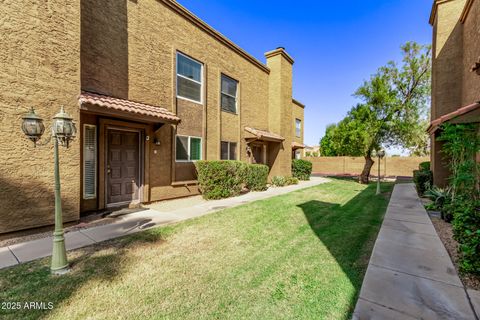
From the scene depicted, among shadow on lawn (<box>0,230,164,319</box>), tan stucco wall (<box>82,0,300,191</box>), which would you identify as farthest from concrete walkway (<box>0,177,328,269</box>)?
tan stucco wall (<box>82,0,300,191</box>)

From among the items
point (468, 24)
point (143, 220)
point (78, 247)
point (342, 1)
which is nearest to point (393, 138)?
point (468, 24)

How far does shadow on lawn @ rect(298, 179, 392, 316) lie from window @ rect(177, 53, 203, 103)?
6767 millimetres

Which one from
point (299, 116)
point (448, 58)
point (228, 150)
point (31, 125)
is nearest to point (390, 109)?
point (448, 58)

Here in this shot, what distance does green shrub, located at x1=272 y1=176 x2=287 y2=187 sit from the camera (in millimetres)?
13914

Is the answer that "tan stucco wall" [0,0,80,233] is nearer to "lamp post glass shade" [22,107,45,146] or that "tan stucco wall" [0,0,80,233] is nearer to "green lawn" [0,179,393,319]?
"lamp post glass shade" [22,107,45,146]

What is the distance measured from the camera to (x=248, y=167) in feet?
36.9

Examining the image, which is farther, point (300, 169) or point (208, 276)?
point (300, 169)

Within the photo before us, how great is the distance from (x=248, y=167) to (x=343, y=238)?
6.78m

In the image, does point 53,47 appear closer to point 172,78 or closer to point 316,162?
point 172,78

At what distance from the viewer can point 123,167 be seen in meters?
7.45

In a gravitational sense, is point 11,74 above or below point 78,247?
above

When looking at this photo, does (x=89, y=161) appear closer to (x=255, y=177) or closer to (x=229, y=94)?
(x=255, y=177)

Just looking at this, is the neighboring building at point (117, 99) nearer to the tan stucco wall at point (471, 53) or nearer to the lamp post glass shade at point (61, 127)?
the lamp post glass shade at point (61, 127)

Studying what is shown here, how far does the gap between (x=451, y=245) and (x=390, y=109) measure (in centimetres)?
1329
